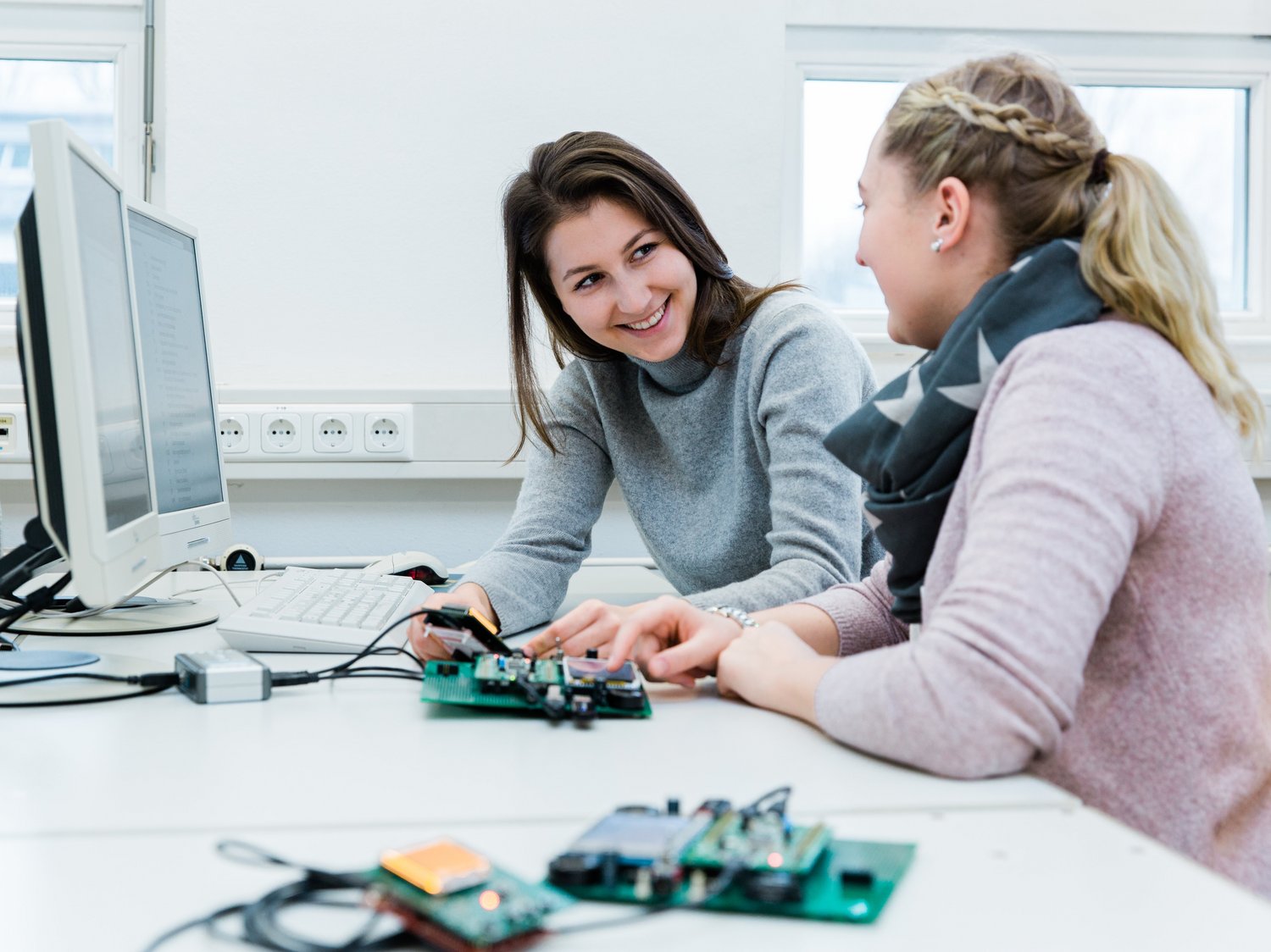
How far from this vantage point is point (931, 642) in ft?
2.31

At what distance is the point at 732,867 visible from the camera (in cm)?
50

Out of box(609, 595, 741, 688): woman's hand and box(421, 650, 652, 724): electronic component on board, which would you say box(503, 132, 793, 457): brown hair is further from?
box(421, 650, 652, 724): electronic component on board

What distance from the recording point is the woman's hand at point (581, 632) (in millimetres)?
1002

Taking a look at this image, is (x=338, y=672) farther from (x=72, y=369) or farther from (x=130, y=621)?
(x=130, y=621)

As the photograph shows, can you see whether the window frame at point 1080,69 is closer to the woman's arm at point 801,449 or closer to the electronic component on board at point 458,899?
the woman's arm at point 801,449

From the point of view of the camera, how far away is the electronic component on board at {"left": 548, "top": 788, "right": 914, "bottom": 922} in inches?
19.6

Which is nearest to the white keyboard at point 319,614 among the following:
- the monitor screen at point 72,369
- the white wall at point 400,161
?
the monitor screen at point 72,369

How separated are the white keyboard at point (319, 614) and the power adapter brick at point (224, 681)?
0.18 meters

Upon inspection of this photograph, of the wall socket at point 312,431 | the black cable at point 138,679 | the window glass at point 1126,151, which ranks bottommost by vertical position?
the black cable at point 138,679

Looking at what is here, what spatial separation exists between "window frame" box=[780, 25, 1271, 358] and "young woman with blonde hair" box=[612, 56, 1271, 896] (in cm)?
138

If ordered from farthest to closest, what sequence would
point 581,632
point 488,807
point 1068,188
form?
1. point 581,632
2. point 1068,188
3. point 488,807

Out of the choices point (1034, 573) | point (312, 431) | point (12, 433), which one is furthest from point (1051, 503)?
point (12, 433)

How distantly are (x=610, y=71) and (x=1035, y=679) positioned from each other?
1751mm

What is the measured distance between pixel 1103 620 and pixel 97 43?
2.19m
